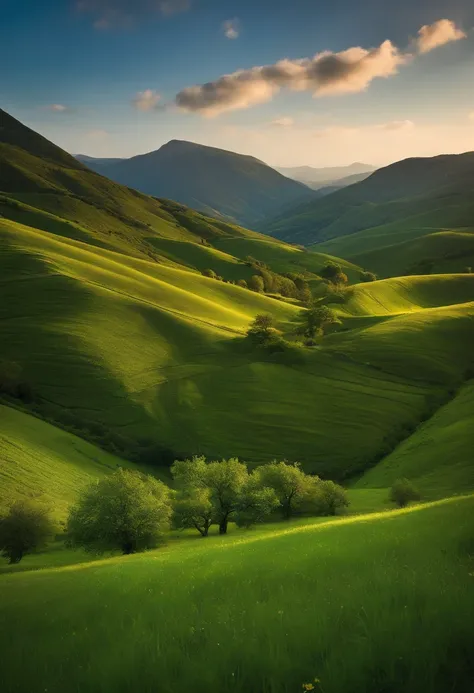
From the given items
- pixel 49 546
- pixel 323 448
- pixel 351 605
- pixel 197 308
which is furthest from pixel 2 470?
pixel 197 308

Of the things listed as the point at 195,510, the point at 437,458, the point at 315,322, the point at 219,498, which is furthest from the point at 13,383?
the point at 315,322

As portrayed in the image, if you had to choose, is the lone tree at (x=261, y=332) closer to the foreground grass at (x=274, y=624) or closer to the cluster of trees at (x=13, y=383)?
the cluster of trees at (x=13, y=383)

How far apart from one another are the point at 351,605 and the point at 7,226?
7316 inches

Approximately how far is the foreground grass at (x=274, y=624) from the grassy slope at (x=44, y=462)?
51.0m

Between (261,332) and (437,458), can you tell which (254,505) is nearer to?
(437,458)

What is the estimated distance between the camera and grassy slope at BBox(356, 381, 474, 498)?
7494 cm

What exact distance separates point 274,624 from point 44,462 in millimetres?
72954

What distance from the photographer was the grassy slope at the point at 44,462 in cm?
7006

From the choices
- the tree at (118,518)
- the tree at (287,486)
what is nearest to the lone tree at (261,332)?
the tree at (287,486)

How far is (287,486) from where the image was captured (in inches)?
2625

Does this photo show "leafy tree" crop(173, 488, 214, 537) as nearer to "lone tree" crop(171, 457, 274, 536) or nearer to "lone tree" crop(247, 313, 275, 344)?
"lone tree" crop(171, 457, 274, 536)

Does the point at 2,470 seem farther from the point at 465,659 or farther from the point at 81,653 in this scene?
the point at 465,659

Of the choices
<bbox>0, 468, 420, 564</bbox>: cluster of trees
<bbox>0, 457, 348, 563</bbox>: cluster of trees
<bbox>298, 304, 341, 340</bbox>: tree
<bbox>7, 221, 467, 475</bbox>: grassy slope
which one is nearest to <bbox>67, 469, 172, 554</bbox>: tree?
<bbox>0, 457, 348, 563</bbox>: cluster of trees

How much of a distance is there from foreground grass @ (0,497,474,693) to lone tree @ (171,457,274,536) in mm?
37353
